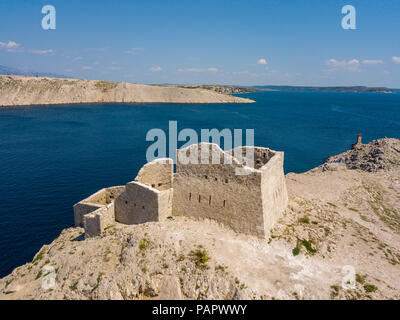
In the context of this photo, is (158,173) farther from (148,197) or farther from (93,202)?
(93,202)

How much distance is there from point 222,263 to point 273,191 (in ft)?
30.6

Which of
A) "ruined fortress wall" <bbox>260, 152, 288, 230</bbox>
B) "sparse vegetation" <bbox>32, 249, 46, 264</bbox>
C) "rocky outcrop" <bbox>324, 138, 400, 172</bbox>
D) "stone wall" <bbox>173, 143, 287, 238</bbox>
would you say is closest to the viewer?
"stone wall" <bbox>173, 143, 287, 238</bbox>

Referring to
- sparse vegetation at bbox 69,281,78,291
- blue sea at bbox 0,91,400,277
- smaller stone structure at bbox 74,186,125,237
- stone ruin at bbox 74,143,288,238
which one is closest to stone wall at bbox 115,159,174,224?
stone ruin at bbox 74,143,288,238

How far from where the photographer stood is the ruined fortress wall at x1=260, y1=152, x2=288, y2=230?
23.0 metres

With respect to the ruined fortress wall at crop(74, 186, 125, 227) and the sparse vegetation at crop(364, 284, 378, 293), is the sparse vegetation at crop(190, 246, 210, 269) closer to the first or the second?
the sparse vegetation at crop(364, 284, 378, 293)

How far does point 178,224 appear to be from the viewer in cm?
2459

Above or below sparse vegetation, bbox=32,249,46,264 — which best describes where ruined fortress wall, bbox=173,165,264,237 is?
above

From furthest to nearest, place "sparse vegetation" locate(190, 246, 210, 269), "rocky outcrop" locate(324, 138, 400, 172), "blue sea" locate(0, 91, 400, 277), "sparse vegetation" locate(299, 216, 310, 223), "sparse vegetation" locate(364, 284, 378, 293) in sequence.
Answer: "rocky outcrop" locate(324, 138, 400, 172), "blue sea" locate(0, 91, 400, 277), "sparse vegetation" locate(299, 216, 310, 223), "sparse vegetation" locate(190, 246, 210, 269), "sparse vegetation" locate(364, 284, 378, 293)

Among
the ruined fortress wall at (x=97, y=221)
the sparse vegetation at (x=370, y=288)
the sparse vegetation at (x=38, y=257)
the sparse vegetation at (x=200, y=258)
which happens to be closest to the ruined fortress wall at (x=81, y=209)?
the ruined fortress wall at (x=97, y=221)

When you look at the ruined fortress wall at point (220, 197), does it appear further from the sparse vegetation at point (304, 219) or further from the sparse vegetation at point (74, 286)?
the sparse vegetation at point (74, 286)

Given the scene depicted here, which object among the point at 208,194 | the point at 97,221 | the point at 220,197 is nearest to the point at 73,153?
the point at 97,221

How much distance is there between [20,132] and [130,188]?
8530 centimetres

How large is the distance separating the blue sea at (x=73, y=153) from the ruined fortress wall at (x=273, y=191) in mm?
29012

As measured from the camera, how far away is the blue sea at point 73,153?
3906 centimetres
